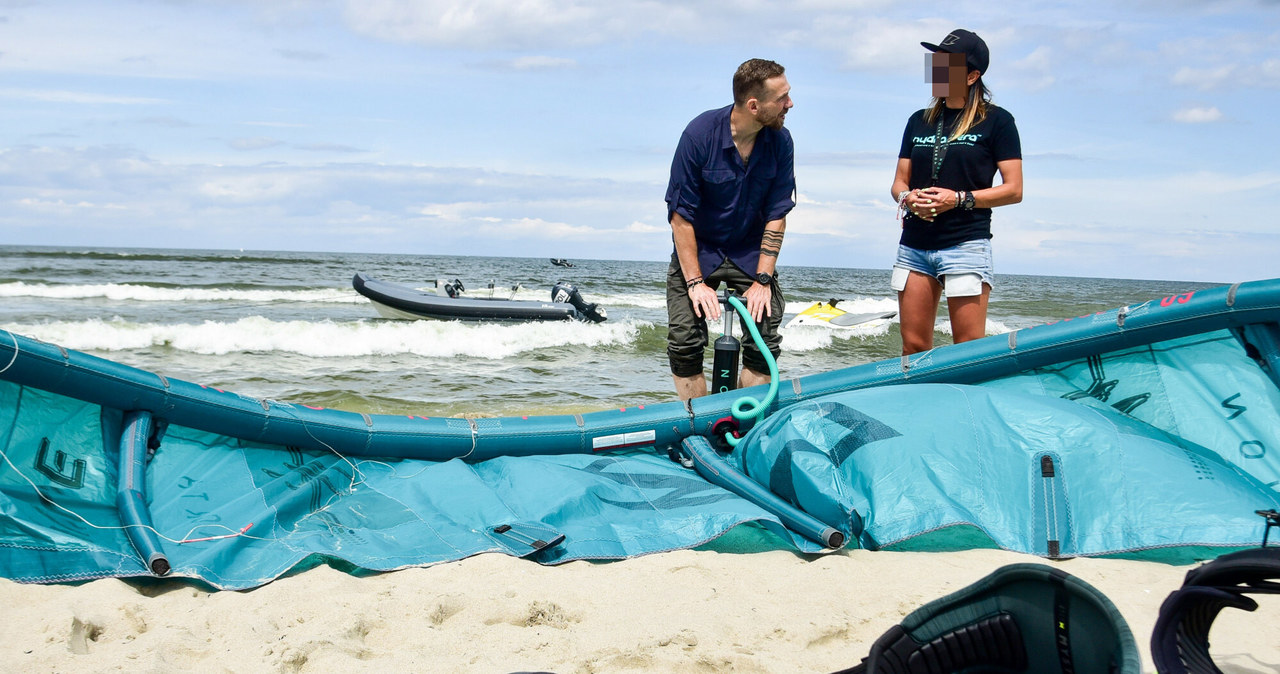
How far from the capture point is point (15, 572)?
2477mm

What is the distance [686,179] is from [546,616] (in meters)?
2.35

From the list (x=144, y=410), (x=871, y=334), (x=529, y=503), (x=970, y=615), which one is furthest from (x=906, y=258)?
(x=871, y=334)

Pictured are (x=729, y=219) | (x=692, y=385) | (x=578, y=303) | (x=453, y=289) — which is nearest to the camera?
(x=729, y=219)

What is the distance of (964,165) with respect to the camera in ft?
12.5

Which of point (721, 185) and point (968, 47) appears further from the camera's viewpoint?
point (721, 185)

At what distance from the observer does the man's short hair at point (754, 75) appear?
385cm

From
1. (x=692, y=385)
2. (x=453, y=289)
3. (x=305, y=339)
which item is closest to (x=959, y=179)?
(x=692, y=385)

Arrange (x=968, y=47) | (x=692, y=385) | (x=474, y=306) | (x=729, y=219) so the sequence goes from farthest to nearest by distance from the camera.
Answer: (x=474, y=306) → (x=692, y=385) → (x=729, y=219) → (x=968, y=47)

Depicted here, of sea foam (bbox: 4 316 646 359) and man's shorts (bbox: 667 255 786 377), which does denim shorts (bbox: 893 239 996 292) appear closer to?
man's shorts (bbox: 667 255 786 377)

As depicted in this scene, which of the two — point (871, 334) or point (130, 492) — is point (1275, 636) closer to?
point (130, 492)

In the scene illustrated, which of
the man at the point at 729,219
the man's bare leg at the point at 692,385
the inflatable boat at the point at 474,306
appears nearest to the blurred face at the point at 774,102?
the man at the point at 729,219

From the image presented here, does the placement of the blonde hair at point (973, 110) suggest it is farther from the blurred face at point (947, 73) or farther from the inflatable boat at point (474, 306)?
the inflatable boat at point (474, 306)

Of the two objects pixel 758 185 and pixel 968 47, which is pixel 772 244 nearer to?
pixel 758 185

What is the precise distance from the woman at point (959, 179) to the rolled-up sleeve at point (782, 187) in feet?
1.77
